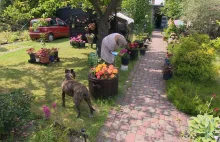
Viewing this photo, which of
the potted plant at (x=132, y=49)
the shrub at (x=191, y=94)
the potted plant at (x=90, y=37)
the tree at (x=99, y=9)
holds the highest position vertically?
the tree at (x=99, y=9)

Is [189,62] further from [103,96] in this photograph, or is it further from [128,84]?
[103,96]

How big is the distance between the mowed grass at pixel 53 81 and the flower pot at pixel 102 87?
0.76ft

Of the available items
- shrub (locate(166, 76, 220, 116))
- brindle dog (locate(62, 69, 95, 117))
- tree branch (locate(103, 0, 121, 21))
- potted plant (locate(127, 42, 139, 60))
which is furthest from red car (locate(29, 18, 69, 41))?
shrub (locate(166, 76, 220, 116))

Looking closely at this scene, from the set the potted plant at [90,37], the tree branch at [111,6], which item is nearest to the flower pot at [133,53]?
the tree branch at [111,6]

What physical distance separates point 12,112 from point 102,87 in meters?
3.22

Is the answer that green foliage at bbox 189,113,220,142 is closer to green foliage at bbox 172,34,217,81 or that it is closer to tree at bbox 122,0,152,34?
green foliage at bbox 172,34,217,81

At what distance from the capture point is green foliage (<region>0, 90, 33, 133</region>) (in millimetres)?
3596

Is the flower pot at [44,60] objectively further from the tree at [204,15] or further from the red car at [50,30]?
the tree at [204,15]

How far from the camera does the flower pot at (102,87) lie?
6453 millimetres

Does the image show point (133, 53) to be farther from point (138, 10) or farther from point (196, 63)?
point (138, 10)

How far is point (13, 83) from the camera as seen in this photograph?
25.9 feet

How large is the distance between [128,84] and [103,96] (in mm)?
1915

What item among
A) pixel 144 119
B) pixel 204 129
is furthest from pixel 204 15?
pixel 204 129

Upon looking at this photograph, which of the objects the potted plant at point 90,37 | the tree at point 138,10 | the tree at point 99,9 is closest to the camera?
the tree at point 99,9
